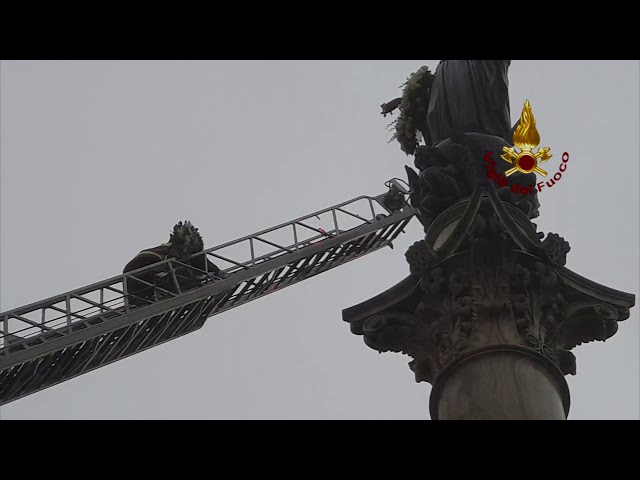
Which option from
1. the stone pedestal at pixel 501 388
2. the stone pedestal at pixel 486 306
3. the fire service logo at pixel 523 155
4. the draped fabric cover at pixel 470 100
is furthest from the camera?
the draped fabric cover at pixel 470 100

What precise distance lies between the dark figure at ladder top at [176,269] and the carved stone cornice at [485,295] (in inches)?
610

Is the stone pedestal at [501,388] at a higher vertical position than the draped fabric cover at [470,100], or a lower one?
lower

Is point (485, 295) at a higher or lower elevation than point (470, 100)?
lower

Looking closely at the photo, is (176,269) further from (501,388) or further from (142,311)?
(501,388)

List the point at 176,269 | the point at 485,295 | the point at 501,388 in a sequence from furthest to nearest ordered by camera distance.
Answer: the point at 176,269
the point at 485,295
the point at 501,388

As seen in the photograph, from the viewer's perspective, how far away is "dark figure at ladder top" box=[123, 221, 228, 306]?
26.3m

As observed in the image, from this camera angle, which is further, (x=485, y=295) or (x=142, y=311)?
(x=142, y=311)

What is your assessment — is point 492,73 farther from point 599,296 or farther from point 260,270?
point 260,270

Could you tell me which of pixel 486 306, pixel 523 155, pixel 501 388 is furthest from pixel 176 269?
pixel 501 388

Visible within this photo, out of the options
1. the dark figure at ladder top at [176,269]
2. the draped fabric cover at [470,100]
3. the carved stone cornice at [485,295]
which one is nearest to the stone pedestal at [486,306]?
the carved stone cornice at [485,295]

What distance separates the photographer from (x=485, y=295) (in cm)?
1072

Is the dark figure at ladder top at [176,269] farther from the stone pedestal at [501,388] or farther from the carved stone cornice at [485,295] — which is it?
the stone pedestal at [501,388]

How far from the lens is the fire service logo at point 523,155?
1177cm

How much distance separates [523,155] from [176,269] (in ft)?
49.9
